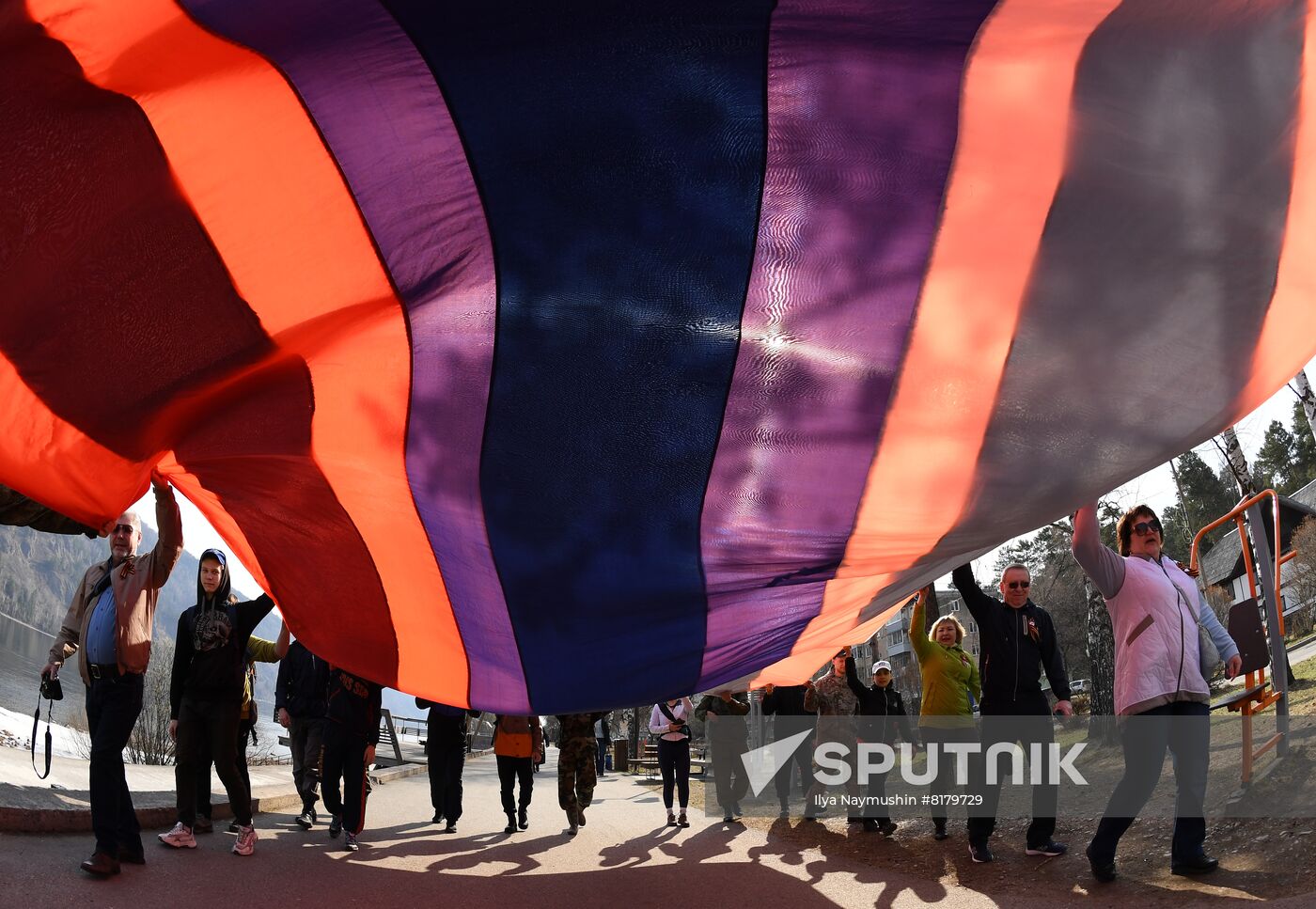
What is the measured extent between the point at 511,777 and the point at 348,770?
2.53 meters

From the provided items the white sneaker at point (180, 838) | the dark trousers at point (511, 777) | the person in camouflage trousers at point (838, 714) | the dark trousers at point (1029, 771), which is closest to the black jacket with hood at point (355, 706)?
the white sneaker at point (180, 838)

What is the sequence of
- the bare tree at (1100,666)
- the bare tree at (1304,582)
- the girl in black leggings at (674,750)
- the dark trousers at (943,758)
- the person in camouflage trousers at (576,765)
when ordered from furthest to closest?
1. the bare tree at (1304,582)
2. the bare tree at (1100,666)
3. the girl in black leggings at (674,750)
4. the person in camouflage trousers at (576,765)
5. the dark trousers at (943,758)

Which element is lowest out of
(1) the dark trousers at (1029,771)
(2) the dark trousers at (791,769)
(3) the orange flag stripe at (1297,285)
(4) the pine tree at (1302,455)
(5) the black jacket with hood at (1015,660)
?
(2) the dark trousers at (791,769)

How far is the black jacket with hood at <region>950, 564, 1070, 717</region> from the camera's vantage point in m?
7.25

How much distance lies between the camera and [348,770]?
27.0 feet

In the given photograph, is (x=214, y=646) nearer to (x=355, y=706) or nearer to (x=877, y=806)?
(x=355, y=706)

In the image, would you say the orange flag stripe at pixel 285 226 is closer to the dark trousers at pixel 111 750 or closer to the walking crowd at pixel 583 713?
the walking crowd at pixel 583 713

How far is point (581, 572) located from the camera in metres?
4.22

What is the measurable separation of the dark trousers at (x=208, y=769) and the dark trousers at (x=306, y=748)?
32.8 inches

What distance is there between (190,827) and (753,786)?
8386 millimetres

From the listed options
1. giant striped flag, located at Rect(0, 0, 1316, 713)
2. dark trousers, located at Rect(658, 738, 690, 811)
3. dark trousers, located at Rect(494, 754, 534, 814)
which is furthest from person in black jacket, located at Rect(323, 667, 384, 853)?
giant striped flag, located at Rect(0, 0, 1316, 713)

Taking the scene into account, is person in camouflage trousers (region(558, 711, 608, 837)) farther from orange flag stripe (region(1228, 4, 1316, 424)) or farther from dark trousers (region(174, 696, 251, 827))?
orange flag stripe (region(1228, 4, 1316, 424))

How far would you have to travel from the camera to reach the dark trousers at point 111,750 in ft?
19.7

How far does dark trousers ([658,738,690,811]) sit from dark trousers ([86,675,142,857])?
5987 millimetres
